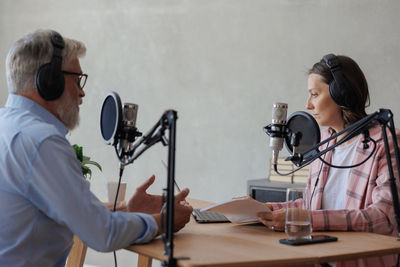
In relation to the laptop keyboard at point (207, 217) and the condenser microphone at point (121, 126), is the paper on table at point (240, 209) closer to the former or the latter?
the laptop keyboard at point (207, 217)

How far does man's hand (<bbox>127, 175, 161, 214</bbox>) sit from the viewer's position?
1.71 m

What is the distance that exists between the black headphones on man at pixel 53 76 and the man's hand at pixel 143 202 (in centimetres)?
42

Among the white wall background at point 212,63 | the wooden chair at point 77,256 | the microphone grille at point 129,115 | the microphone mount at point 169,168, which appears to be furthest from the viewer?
the white wall background at point 212,63

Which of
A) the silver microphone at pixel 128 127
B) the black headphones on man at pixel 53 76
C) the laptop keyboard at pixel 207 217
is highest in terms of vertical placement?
the black headphones on man at pixel 53 76

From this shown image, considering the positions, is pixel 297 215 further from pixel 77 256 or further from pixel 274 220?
pixel 77 256

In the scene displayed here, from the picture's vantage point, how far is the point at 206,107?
3.59 meters

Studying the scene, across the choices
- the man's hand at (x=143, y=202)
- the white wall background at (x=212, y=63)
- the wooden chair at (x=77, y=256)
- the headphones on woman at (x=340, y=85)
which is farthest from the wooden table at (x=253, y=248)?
the white wall background at (x=212, y=63)

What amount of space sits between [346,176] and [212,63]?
176 centimetres

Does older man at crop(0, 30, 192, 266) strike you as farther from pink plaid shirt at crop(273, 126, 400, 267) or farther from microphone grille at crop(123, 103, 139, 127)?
pink plaid shirt at crop(273, 126, 400, 267)

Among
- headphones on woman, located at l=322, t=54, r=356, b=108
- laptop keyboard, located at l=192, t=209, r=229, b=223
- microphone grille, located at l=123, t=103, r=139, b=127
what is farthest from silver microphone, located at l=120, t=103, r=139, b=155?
headphones on woman, located at l=322, t=54, r=356, b=108

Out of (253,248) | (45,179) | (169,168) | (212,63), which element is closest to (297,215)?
(253,248)

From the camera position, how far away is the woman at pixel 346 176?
5.56 feet

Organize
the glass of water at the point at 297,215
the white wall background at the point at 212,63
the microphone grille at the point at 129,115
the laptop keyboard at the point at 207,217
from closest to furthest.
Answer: the glass of water at the point at 297,215 < the microphone grille at the point at 129,115 < the laptop keyboard at the point at 207,217 < the white wall background at the point at 212,63

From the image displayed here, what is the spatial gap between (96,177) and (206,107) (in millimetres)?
1153
